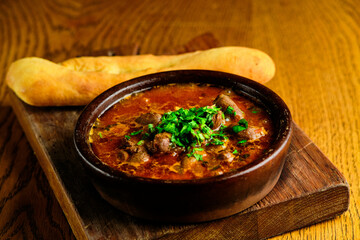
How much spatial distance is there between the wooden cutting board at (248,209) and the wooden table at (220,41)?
0.12 m

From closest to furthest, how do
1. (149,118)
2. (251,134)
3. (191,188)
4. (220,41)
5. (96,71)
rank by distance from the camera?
1. (191,188)
2. (251,134)
3. (149,118)
4. (96,71)
5. (220,41)

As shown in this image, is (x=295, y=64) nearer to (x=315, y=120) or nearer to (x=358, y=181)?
(x=315, y=120)

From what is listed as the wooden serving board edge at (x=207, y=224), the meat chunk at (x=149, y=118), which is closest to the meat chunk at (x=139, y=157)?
the meat chunk at (x=149, y=118)

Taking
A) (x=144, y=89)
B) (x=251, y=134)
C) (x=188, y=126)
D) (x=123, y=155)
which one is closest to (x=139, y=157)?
(x=123, y=155)

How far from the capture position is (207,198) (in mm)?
2736

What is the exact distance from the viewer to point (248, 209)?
118 inches

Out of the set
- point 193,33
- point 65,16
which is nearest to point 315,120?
point 193,33

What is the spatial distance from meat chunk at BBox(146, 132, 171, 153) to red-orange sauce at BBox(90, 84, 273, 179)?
36mm

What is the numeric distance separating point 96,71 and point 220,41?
1570 millimetres

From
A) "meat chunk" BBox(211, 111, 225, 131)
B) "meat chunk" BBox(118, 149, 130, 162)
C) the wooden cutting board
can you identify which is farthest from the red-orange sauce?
the wooden cutting board

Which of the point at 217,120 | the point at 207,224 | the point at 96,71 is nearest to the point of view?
the point at 207,224

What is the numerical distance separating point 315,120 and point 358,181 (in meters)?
0.78

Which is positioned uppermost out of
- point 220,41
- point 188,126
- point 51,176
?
point 188,126

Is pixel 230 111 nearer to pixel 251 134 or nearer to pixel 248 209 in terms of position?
pixel 251 134
